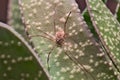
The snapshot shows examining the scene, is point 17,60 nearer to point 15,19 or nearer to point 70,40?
point 70,40

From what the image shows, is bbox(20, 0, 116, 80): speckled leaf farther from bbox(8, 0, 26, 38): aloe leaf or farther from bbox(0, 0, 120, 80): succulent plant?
bbox(8, 0, 26, 38): aloe leaf

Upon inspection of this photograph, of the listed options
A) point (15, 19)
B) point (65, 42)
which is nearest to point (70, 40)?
point (65, 42)

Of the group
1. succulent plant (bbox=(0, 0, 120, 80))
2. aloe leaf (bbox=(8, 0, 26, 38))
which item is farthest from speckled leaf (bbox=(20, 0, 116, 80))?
aloe leaf (bbox=(8, 0, 26, 38))

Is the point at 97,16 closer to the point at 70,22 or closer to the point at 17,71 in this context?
the point at 70,22

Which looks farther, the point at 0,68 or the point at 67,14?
the point at 67,14

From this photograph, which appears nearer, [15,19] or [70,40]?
[70,40]

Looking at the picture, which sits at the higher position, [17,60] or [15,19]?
[17,60]

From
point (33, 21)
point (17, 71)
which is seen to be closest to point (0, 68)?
point (17, 71)
